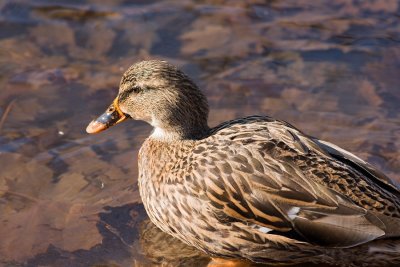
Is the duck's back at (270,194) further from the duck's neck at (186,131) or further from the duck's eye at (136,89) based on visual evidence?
the duck's eye at (136,89)

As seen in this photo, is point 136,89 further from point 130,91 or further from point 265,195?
point 265,195

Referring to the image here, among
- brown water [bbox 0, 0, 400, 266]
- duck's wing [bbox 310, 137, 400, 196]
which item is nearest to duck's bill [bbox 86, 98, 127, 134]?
brown water [bbox 0, 0, 400, 266]

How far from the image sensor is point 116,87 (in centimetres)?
810

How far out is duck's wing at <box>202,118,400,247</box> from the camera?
5.49 meters

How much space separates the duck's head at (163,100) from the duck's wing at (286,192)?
508 mm

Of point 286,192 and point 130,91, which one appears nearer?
point 286,192

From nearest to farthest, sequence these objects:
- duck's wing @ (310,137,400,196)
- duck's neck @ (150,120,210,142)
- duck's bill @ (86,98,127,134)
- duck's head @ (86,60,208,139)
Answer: duck's wing @ (310,137,400,196)
duck's head @ (86,60,208,139)
duck's neck @ (150,120,210,142)
duck's bill @ (86,98,127,134)

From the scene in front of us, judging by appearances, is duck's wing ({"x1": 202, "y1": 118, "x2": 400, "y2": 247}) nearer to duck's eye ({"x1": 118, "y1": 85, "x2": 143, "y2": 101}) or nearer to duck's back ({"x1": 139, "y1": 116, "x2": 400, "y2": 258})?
duck's back ({"x1": 139, "y1": 116, "x2": 400, "y2": 258})

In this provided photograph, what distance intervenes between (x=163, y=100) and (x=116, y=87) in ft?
6.16

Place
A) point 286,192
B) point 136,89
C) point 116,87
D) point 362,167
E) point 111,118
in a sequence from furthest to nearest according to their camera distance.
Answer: point 116,87 < point 111,118 < point 136,89 < point 362,167 < point 286,192

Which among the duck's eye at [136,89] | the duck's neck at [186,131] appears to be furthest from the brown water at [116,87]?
the duck's eye at [136,89]

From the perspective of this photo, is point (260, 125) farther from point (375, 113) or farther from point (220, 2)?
point (220, 2)

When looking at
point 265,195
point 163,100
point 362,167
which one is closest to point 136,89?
point 163,100

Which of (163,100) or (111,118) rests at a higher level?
(163,100)
